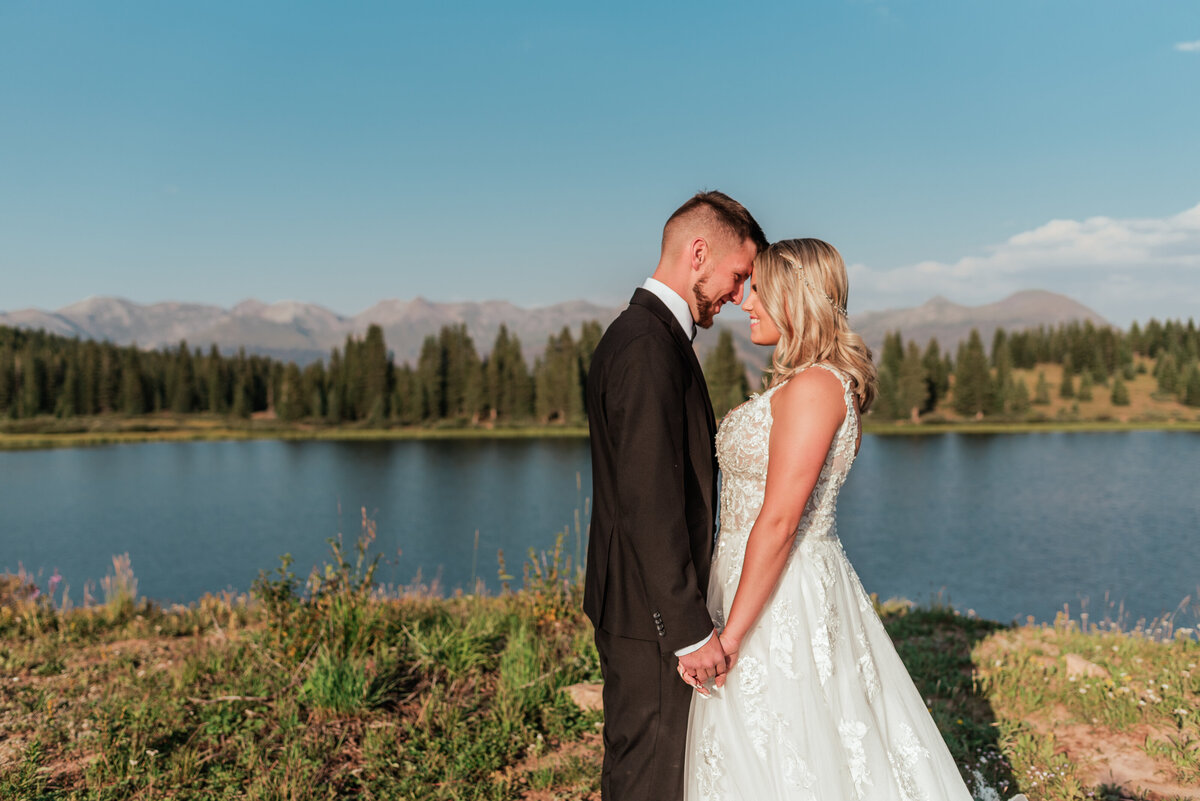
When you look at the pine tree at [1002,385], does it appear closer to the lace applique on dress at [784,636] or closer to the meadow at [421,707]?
the meadow at [421,707]

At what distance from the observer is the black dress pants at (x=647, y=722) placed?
2832 mm

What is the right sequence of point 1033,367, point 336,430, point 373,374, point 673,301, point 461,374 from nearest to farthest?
1. point 673,301
2. point 336,430
3. point 461,374
4. point 373,374
5. point 1033,367

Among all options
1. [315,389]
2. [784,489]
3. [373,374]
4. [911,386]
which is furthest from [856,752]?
[315,389]

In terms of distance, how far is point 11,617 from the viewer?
7.55 metres

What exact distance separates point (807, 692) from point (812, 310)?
1436 millimetres

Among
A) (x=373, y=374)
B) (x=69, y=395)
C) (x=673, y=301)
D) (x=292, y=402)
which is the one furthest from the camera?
(x=373, y=374)

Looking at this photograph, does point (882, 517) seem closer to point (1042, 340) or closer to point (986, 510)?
point (986, 510)

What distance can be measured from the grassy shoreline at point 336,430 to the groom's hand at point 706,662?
8286 centimetres

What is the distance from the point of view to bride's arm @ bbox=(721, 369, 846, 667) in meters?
2.75

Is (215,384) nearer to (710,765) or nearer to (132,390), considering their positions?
(132,390)

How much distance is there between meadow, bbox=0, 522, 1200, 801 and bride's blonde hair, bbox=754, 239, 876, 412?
8.48 feet

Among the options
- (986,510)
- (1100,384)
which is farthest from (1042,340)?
(986,510)

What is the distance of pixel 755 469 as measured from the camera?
119 inches

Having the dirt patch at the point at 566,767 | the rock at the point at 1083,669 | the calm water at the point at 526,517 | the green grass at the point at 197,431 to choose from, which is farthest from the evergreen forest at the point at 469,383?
the dirt patch at the point at 566,767
